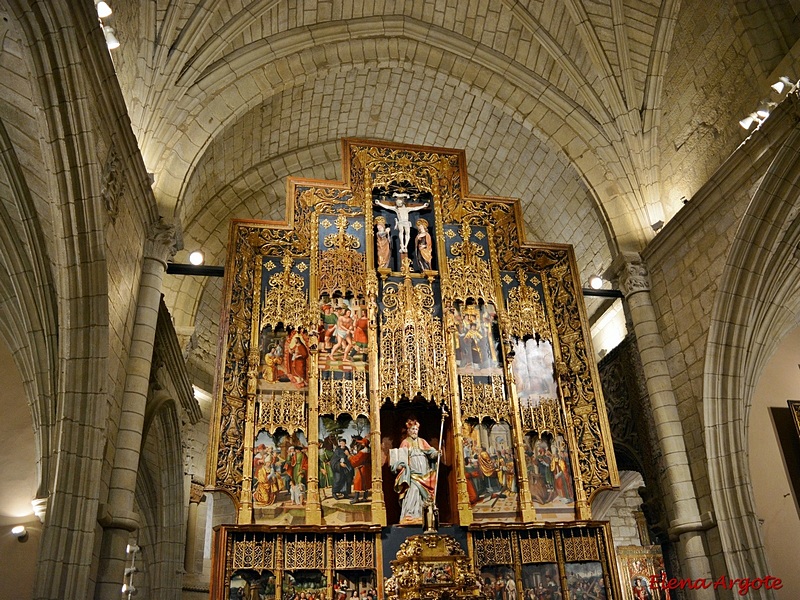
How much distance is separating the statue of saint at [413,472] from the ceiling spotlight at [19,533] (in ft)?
13.8

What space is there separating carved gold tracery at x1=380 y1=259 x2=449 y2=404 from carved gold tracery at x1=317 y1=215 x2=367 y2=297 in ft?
1.47

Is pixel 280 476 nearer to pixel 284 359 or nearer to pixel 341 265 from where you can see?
pixel 284 359

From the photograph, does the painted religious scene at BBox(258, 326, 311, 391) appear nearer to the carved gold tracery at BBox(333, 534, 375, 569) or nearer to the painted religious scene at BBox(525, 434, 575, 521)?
the carved gold tracery at BBox(333, 534, 375, 569)

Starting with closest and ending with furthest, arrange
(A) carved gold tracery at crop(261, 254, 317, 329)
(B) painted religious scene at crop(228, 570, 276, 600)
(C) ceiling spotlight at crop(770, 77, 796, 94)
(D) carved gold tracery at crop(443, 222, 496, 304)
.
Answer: (B) painted religious scene at crop(228, 570, 276, 600) < (C) ceiling spotlight at crop(770, 77, 796, 94) < (A) carved gold tracery at crop(261, 254, 317, 329) < (D) carved gold tracery at crop(443, 222, 496, 304)

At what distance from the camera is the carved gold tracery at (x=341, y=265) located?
1062 centimetres

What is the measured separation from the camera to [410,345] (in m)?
10.2

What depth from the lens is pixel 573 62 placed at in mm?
12508

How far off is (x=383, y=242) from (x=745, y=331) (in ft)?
16.7

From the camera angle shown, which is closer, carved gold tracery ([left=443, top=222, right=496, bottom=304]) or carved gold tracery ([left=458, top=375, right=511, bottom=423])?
carved gold tracery ([left=458, top=375, right=511, bottom=423])

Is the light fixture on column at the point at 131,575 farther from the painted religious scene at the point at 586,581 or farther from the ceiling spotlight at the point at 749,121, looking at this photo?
the ceiling spotlight at the point at 749,121

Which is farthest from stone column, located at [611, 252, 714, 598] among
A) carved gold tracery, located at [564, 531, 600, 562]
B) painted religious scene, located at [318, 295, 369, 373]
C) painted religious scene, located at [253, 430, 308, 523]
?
painted religious scene, located at [253, 430, 308, 523]

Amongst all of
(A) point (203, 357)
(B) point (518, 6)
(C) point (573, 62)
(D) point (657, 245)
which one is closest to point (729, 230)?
(D) point (657, 245)

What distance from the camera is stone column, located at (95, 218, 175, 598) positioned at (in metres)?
7.89

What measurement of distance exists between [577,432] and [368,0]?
797 centimetres
